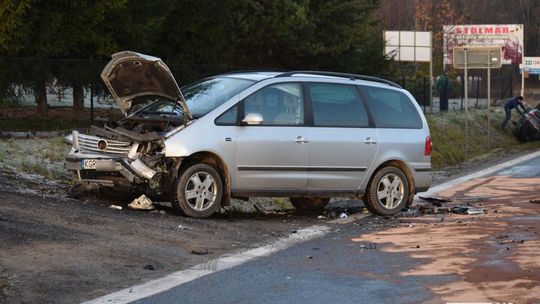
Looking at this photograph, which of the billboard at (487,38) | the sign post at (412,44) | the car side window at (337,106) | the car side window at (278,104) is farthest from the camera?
the billboard at (487,38)

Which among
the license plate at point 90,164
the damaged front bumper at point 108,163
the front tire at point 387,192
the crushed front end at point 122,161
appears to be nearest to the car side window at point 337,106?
the front tire at point 387,192

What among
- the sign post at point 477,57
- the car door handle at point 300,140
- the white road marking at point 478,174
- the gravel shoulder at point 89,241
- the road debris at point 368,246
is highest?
the sign post at point 477,57

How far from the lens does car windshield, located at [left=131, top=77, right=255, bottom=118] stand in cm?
1256

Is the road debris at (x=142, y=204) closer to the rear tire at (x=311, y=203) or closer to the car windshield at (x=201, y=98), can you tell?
the car windshield at (x=201, y=98)

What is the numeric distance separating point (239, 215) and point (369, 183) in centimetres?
178

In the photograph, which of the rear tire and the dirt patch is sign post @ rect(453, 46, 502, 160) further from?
the rear tire

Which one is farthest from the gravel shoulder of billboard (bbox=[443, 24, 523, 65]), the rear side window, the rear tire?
billboard (bbox=[443, 24, 523, 65])

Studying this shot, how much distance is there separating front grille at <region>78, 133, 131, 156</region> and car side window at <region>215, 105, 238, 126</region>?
3.61 ft

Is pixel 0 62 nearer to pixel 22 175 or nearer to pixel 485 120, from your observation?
pixel 22 175

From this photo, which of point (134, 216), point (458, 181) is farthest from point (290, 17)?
point (134, 216)

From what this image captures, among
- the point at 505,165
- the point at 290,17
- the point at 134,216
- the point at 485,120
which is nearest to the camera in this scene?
the point at 134,216

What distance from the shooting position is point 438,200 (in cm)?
1582

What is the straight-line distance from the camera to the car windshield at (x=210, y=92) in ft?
41.2

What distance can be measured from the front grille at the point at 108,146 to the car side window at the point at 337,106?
8.10 ft
